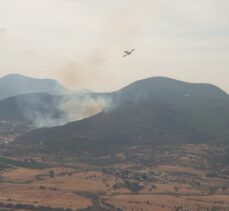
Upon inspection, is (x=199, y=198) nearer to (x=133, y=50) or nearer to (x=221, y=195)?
(x=221, y=195)

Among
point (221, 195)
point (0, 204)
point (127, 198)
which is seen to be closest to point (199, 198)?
point (221, 195)

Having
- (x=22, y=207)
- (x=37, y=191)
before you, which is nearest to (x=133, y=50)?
(x=37, y=191)

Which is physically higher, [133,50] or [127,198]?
[133,50]

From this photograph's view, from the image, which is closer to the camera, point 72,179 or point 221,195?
point 221,195

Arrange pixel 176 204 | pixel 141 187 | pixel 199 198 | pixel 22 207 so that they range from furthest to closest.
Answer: pixel 141 187, pixel 199 198, pixel 176 204, pixel 22 207

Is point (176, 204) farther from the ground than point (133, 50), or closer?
closer

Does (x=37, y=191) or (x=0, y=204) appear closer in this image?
(x=0, y=204)

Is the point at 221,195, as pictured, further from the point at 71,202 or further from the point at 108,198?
the point at 71,202

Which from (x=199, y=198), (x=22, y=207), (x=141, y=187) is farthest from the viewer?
(x=141, y=187)

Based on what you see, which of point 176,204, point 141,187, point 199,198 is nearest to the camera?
point 176,204
